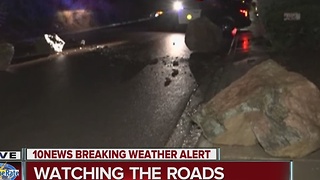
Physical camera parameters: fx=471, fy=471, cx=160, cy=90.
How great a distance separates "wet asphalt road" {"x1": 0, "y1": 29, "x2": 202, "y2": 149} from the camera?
6215 mm

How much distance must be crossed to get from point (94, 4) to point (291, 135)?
104ft

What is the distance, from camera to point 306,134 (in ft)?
16.6

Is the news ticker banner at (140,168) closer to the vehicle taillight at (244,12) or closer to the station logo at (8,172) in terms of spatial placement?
the station logo at (8,172)

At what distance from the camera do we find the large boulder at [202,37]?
15344 mm

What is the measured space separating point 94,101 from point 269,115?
3813mm

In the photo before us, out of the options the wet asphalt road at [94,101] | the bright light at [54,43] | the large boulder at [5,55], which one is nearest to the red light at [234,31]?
the wet asphalt road at [94,101]

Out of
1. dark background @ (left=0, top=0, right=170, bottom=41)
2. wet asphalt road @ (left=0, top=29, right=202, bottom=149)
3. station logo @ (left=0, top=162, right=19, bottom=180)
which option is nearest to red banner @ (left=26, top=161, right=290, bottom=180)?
station logo @ (left=0, top=162, right=19, bottom=180)

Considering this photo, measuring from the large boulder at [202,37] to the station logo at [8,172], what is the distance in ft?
38.2

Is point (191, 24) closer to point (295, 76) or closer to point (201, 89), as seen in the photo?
point (201, 89)

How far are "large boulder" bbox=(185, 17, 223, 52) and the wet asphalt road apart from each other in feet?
5.17

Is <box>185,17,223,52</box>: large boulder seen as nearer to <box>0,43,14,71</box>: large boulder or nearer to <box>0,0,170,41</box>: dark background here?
<box>0,43,14,71</box>: large boulder

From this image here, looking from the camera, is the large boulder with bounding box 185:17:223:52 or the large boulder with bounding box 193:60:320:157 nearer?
the large boulder with bounding box 193:60:320:157

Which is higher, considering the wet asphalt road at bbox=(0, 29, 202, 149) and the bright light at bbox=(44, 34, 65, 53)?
the bright light at bbox=(44, 34, 65, 53)

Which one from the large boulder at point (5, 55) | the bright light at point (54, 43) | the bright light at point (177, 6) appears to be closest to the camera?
the large boulder at point (5, 55)
